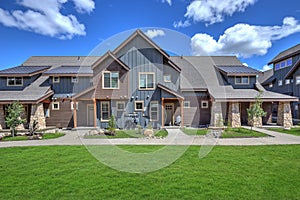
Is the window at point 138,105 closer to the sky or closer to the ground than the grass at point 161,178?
closer to the sky

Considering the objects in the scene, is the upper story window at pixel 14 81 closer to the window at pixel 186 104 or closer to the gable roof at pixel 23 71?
the gable roof at pixel 23 71

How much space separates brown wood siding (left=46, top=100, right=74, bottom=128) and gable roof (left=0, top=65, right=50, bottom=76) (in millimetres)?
4107

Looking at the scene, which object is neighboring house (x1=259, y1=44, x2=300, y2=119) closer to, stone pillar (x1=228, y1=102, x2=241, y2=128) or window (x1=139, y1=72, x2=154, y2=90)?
stone pillar (x1=228, y1=102, x2=241, y2=128)

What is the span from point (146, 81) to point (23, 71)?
41.4 ft

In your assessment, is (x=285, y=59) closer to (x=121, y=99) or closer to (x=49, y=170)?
(x=121, y=99)

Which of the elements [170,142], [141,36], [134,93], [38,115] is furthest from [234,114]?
[38,115]

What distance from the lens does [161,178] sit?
4969 millimetres

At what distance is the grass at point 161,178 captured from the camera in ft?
13.4

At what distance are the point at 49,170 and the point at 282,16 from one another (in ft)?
80.6

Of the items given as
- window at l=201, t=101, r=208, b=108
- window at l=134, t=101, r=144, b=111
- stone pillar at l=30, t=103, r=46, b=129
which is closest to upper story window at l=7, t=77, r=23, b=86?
stone pillar at l=30, t=103, r=46, b=129

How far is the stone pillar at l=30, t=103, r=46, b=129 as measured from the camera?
15070mm

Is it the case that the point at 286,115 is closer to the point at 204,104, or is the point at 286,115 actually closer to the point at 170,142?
the point at 204,104

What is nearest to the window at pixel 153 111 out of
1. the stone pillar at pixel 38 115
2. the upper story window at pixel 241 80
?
the upper story window at pixel 241 80

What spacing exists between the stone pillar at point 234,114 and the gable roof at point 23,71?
751 inches
